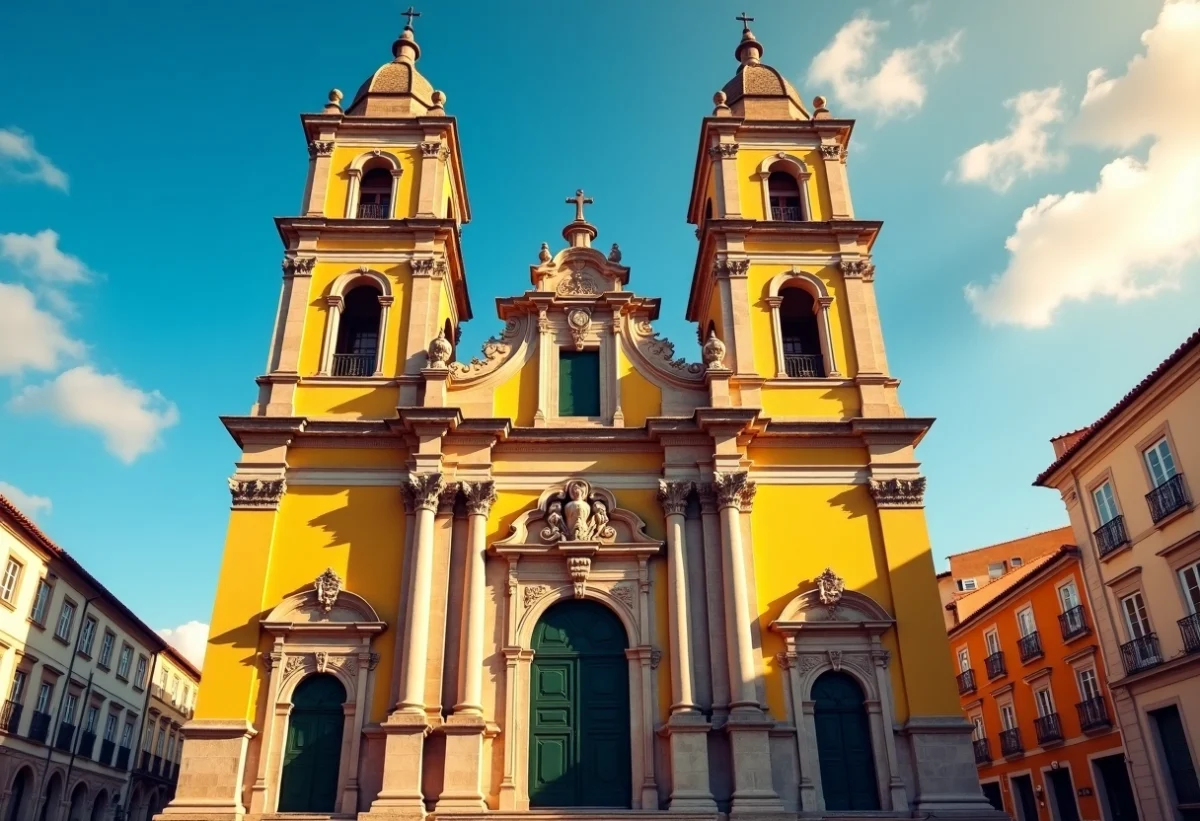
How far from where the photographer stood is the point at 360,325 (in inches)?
882

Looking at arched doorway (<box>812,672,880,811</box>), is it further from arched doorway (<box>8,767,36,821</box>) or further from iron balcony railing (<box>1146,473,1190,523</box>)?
arched doorway (<box>8,767,36,821</box>)

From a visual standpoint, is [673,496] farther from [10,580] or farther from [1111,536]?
[10,580]

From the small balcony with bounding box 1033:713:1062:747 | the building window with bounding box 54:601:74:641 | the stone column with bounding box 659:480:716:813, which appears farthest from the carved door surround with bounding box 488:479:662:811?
the building window with bounding box 54:601:74:641

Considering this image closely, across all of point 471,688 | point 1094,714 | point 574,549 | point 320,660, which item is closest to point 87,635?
point 320,660

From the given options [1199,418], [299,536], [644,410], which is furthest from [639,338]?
[1199,418]

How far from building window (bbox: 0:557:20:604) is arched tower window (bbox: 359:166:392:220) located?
13.5m

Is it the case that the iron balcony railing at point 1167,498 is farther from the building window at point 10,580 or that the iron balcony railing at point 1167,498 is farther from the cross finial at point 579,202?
the building window at point 10,580

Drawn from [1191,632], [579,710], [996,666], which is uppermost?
[996,666]

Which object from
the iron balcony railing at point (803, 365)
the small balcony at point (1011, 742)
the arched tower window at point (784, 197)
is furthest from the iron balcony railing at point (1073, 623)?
the arched tower window at point (784, 197)

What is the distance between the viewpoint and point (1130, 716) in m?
22.0

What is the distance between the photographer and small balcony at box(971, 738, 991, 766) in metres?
31.8

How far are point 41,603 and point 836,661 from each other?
73.6 ft

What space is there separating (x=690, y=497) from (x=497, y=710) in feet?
18.0

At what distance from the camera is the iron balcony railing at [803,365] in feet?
68.8
